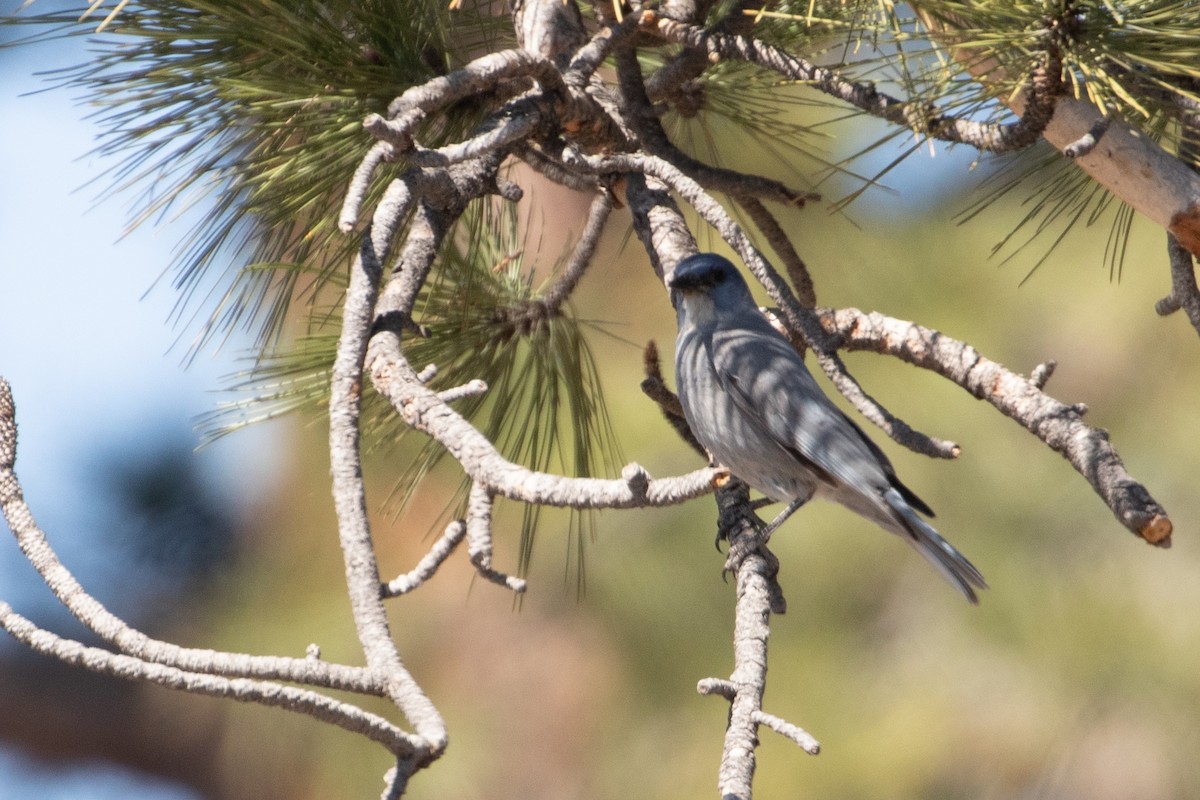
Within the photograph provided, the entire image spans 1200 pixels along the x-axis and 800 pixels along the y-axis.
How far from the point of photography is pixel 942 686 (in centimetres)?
316

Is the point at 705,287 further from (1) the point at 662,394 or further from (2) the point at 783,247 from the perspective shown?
(1) the point at 662,394

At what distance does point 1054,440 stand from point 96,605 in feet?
3.59

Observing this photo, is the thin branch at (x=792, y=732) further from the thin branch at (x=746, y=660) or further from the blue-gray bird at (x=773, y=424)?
the blue-gray bird at (x=773, y=424)

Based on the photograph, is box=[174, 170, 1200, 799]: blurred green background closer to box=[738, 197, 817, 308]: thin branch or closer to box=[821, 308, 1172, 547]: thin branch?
box=[738, 197, 817, 308]: thin branch

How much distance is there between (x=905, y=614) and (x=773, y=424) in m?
1.79

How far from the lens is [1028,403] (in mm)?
1392

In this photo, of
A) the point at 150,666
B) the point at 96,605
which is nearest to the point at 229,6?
the point at 96,605

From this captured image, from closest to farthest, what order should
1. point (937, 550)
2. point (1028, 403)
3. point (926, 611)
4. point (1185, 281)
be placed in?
point (1028, 403), point (1185, 281), point (937, 550), point (926, 611)

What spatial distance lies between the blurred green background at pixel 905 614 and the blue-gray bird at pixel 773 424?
41.8 inches

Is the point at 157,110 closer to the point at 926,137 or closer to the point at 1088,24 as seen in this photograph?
the point at 926,137

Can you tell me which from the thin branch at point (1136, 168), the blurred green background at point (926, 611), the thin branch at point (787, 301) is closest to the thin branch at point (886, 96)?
the thin branch at point (1136, 168)

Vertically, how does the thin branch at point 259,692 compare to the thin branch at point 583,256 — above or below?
below

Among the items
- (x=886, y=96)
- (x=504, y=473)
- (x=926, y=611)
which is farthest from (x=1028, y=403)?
(x=926, y=611)

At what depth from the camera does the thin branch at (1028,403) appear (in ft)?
3.82
